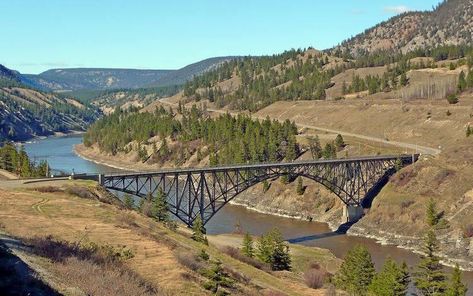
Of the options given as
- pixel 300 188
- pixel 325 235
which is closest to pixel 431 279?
pixel 325 235

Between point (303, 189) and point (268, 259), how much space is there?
57615 mm

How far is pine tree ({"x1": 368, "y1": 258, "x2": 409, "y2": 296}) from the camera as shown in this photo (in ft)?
154

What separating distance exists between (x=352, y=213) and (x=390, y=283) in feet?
160

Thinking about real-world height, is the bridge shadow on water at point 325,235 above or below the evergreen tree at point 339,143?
below

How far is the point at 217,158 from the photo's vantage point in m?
141

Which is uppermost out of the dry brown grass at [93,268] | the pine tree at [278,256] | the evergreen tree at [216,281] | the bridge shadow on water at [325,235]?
the dry brown grass at [93,268]

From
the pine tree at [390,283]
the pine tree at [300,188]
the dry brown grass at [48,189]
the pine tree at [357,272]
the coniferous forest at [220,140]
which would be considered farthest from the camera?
→ the coniferous forest at [220,140]

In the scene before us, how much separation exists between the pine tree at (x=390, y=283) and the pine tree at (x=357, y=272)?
1026 millimetres

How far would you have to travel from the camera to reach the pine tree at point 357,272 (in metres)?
48.4

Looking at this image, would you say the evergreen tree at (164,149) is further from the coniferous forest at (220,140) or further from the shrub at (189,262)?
the shrub at (189,262)

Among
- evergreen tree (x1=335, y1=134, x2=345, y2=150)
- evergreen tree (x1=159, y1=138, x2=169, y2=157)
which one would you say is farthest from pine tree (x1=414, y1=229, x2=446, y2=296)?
evergreen tree (x1=159, y1=138, x2=169, y2=157)

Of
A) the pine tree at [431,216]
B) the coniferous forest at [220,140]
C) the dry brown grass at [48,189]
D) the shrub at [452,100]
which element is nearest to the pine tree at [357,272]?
the dry brown grass at [48,189]

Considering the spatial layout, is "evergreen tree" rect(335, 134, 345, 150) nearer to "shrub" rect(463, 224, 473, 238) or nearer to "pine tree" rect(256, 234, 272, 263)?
"shrub" rect(463, 224, 473, 238)

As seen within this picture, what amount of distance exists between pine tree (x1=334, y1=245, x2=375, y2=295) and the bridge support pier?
43.4 m
